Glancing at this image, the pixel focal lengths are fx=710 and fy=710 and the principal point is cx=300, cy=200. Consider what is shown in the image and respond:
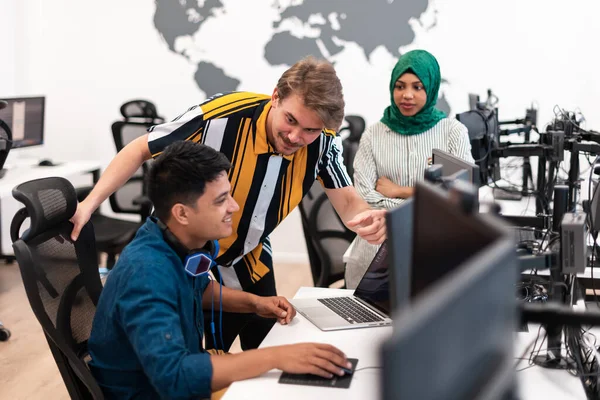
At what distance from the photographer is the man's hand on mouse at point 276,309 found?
195 cm

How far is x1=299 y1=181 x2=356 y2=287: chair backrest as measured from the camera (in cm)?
329

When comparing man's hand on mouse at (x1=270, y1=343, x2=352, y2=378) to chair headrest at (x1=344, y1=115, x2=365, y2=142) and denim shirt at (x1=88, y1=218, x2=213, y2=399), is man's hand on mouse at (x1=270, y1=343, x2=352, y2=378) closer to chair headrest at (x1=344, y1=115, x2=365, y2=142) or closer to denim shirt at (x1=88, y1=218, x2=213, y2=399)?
denim shirt at (x1=88, y1=218, x2=213, y2=399)

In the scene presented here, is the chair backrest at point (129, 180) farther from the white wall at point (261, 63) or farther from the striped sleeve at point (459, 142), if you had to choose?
the striped sleeve at point (459, 142)

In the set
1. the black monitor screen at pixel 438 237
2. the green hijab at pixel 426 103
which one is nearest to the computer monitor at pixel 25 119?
the green hijab at pixel 426 103

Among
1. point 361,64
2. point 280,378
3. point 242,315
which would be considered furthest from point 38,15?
point 280,378

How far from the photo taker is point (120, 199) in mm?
4629

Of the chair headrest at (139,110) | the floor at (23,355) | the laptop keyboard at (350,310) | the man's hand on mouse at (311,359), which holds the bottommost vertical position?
the floor at (23,355)

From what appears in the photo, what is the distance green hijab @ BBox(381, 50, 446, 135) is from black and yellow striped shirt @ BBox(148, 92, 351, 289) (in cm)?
78

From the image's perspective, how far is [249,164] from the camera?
7.00 feet

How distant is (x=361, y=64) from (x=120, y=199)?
6.20 ft

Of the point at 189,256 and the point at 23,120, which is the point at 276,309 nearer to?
the point at 189,256

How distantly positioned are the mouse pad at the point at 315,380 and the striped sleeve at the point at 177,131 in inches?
32.5

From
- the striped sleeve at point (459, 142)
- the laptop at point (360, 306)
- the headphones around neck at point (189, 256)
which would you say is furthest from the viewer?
the striped sleeve at point (459, 142)


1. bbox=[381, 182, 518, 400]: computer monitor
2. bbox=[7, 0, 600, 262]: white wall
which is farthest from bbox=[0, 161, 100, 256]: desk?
bbox=[381, 182, 518, 400]: computer monitor
